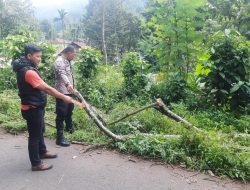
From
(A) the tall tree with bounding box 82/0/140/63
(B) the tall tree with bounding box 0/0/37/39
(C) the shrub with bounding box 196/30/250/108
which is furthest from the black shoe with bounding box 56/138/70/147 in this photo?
(B) the tall tree with bounding box 0/0/37/39

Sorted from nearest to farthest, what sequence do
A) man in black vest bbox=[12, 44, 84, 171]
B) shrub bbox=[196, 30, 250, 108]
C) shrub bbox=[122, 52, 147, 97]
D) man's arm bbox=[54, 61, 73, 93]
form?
man in black vest bbox=[12, 44, 84, 171]
man's arm bbox=[54, 61, 73, 93]
shrub bbox=[196, 30, 250, 108]
shrub bbox=[122, 52, 147, 97]

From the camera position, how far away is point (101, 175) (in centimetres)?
465

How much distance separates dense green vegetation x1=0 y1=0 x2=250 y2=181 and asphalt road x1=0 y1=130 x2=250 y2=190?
0.84 feet

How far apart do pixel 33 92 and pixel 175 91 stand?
475 centimetres

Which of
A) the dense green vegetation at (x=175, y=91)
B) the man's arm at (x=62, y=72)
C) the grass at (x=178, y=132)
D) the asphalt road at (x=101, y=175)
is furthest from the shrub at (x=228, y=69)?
the man's arm at (x=62, y=72)

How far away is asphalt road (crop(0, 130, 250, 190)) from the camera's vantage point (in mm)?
4316

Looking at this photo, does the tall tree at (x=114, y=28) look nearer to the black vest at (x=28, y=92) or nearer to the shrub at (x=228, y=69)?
the shrub at (x=228, y=69)

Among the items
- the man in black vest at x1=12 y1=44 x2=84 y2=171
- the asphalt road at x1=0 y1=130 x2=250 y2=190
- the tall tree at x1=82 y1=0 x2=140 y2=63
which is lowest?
the asphalt road at x1=0 y1=130 x2=250 y2=190

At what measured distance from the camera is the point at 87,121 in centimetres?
693

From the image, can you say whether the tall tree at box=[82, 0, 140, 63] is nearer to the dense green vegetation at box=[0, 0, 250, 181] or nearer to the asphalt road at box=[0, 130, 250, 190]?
the dense green vegetation at box=[0, 0, 250, 181]

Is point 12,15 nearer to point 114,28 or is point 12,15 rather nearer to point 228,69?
point 114,28

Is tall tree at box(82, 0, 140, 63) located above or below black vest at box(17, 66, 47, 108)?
above

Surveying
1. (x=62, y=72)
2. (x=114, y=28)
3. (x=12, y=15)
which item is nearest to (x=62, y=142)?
(x=62, y=72)

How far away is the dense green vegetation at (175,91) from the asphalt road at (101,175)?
10.1 inches
